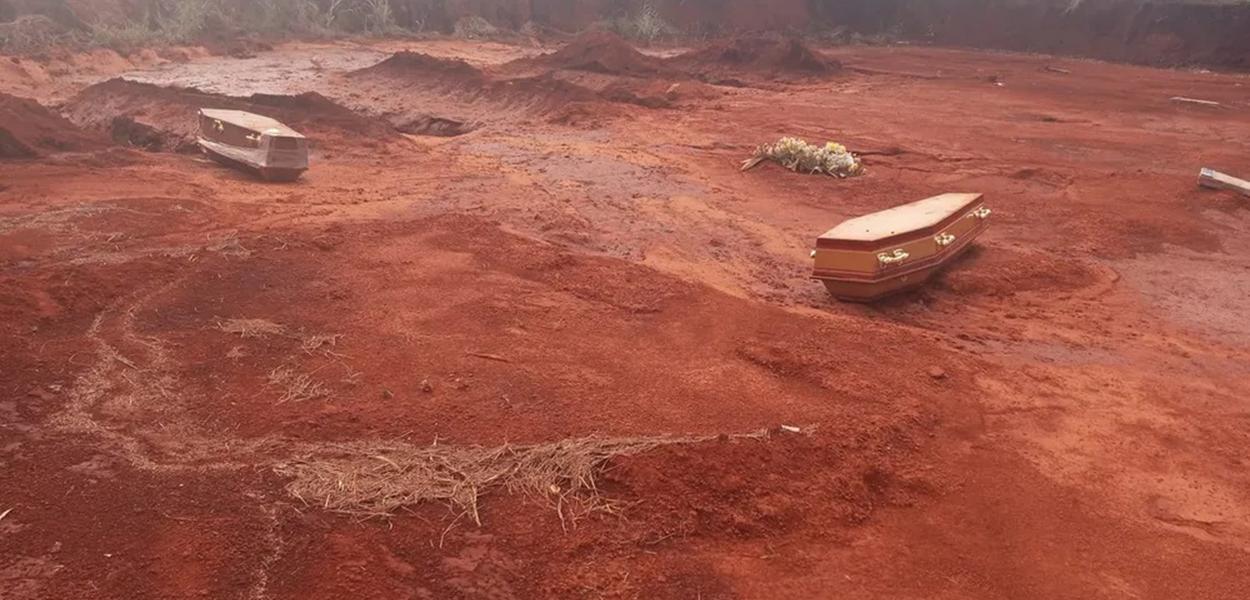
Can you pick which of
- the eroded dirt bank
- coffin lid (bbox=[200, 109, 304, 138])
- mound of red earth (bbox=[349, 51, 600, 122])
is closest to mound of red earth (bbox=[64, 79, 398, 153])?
coffin lid (bbox=[200, 109, 304, 138])

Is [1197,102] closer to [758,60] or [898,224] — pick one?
[758,60]

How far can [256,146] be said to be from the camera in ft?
29.8

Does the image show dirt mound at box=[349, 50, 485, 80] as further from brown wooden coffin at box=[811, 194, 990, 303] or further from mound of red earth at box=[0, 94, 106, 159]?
brown wooden coffin at box=[811, 194, 990, 303]

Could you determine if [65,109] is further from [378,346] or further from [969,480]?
[969,480]

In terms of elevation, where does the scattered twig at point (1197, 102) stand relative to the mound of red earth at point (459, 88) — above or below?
above

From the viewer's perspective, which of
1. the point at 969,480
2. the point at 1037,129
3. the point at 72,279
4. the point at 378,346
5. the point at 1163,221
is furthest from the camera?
the point at 1037,129

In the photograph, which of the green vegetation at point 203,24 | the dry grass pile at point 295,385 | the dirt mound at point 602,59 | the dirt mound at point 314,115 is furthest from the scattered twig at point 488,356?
the green vegetation at point 203,24

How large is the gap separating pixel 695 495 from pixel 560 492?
56 centimetres

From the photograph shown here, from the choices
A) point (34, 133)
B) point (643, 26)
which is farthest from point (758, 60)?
point (34, 133)

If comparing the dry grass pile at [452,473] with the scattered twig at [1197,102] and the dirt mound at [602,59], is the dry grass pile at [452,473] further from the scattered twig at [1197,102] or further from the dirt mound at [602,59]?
the scattered twig at [1197,102]

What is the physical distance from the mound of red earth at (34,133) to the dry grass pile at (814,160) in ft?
24.5

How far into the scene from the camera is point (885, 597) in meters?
3.29

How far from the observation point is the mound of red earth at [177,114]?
1101cm

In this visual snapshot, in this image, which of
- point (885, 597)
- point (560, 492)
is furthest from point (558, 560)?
point (885, 597)
